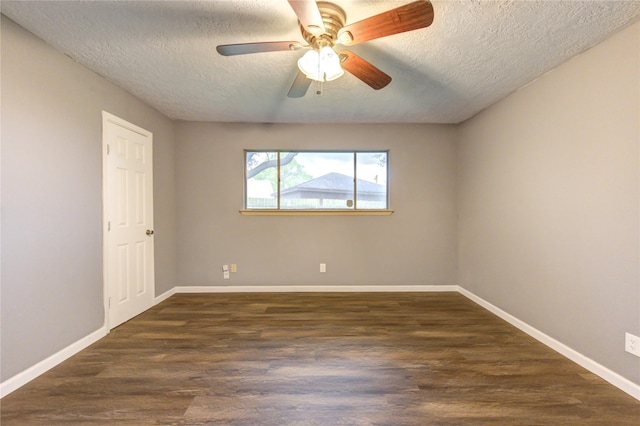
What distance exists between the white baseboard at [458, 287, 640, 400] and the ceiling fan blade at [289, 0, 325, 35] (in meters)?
2.82

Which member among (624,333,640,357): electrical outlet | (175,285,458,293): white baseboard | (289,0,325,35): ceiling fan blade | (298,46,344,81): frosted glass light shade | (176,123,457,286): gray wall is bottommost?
(175,285,458,293): white baseboard

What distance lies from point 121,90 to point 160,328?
2.35 metres

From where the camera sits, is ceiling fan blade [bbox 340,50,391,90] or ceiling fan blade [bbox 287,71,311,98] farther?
ceiling fan blade [bbox 287,71,311,98]

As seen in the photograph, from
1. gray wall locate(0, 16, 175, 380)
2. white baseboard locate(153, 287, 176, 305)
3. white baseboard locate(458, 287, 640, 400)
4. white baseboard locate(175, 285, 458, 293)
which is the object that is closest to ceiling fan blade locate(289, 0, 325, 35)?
gray wall locate(0, 16, 175, 380)

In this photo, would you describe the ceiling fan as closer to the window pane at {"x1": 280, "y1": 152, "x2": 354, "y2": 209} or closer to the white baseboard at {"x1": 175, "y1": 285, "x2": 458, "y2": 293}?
the window pane at {"x1": 280, "y1": 152, "x2": 354, "y2": 209}

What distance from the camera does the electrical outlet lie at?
5.48 feet

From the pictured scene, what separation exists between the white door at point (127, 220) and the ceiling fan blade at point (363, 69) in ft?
7.33

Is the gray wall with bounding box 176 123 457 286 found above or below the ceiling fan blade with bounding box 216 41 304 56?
below

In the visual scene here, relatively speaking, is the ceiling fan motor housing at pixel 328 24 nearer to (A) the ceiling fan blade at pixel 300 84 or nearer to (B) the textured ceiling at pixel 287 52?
(B) the textured ceiling at pixel 287 52

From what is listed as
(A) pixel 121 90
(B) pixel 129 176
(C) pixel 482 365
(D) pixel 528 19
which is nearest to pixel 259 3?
(D) pixel 528 19

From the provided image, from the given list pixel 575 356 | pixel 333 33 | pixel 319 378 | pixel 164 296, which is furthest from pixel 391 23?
pixel 164 296

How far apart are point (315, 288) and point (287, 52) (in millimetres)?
2826

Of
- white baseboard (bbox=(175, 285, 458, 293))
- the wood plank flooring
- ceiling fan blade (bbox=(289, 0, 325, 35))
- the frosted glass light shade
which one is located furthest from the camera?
white baseboard (bbox=(175, 285, 458, 293))

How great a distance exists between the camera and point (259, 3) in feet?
5.16
